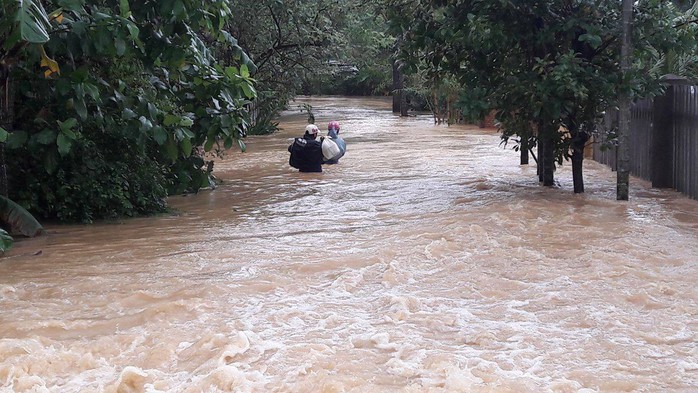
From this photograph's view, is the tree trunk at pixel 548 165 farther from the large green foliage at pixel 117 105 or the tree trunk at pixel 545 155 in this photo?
the large green foliage at pixel 117 105

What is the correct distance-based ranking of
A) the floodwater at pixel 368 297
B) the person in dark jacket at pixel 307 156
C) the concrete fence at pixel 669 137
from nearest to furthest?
the floodwater at pixel 368 297, the concrete fence at pixel 669 137, the person in dark jacket at pixel 307 156

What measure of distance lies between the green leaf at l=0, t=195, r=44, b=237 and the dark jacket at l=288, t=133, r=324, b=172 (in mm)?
7331

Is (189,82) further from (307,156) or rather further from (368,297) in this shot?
(307,156)

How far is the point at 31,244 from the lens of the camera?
965 centimetres

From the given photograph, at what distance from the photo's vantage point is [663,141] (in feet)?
41.4

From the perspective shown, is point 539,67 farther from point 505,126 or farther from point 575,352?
point 575,352

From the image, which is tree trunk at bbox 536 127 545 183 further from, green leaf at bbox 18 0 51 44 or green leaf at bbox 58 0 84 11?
green leaf at bbox 18 0 51 44

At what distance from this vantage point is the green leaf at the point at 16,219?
9.93 meters

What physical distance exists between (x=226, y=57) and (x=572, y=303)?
16.7 metres

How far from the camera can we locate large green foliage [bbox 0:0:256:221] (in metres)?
9.08

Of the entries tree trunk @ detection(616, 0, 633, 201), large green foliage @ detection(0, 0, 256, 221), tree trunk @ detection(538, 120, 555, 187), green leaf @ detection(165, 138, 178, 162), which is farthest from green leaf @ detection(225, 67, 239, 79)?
tree trunk @ detection(616, 0, 633, 201)

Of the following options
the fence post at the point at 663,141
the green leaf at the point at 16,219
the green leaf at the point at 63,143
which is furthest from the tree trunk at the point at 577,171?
the green leaf at the point at 16,219

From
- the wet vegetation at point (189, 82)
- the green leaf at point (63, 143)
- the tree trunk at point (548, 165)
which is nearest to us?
the green leaf at point (63, 143)

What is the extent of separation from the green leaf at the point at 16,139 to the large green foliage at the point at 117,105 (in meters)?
0.01
